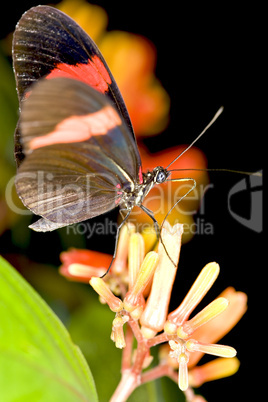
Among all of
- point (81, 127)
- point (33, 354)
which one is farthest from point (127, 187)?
point (33, 354)

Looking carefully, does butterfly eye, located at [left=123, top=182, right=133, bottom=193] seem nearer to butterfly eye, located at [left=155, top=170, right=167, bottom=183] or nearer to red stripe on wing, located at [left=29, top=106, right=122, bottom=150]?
butterfly eye, located at [left=155, top=170, right=167, bottom=183]

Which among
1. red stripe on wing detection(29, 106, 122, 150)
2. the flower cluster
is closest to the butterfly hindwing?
red stripe on wing detection(29, 106, 122, 150)

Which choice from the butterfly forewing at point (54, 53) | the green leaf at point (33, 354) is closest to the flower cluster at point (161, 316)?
the green leaf at point (33, 354)

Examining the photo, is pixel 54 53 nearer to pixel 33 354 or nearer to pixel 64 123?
pixel 64 123

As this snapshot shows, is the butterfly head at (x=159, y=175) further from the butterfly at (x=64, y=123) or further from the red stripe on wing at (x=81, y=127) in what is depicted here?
the red stripe on wing at (x=81, y=127)

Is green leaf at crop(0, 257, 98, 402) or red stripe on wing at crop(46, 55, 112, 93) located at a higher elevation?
red stripe on wing at crop(46, 55, 112, 93)

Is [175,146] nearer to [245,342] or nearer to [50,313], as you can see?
[245,342]

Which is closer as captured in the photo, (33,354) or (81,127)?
(33,354)
